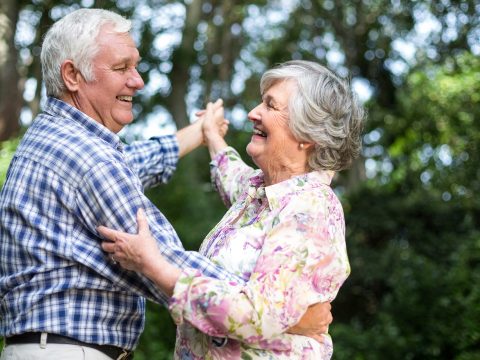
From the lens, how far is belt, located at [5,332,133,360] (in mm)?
2617

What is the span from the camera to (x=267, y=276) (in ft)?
8.18

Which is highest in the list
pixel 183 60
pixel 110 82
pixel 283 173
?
pixel 110 82

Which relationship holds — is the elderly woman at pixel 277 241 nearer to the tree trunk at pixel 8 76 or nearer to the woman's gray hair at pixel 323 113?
the woman's gray hair at pixel 323 113

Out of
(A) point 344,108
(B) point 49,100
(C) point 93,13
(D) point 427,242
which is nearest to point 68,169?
(B) point 49,100

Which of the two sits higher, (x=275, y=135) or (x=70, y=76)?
(x=70, y=76)

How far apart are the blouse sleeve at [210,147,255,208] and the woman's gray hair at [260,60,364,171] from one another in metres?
0.54

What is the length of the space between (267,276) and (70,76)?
1049mm

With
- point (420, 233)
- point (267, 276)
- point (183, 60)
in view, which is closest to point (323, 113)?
point (267, 276)

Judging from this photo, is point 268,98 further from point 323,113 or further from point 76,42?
point 76,42

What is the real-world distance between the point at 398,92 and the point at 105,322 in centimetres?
1685

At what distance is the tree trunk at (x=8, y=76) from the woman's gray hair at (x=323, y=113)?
6.40 meters

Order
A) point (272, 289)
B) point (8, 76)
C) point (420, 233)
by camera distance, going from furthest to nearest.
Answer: point (420, 233)
point (8, 76)
point (272, 289)

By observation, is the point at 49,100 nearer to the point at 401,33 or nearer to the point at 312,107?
the point at 312,107

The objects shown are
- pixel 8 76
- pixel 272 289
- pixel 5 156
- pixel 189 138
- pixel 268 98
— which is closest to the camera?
pixel 272 289
